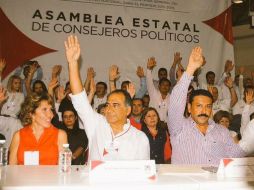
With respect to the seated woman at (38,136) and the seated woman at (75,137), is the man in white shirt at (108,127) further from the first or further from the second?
the seated woman at (75,137)

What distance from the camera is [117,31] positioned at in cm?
568

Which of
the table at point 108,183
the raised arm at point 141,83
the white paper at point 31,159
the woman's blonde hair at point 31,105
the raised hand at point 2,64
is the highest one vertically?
the raised hand at point 2,64

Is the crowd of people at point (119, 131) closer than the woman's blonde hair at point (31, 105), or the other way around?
the crowd of people at point (119, 131)

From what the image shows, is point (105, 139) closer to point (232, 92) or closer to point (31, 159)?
point (31, 159)

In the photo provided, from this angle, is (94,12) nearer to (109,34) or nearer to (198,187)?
(109,34)

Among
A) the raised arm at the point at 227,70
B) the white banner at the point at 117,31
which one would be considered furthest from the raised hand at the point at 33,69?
the raised arm at the point at 227,70

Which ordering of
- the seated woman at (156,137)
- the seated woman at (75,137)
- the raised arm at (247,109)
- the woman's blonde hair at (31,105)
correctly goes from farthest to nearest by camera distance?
the raised arm at (247,109), the seated woman at (156,137), the seated woman at (75,137), the woman's blonde hair at (31,105)

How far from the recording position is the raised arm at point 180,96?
2.36 metres

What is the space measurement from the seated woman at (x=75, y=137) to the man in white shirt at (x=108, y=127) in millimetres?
1164

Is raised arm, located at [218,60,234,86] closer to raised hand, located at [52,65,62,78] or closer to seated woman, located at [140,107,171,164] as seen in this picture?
seated woman, located at [140,107,171,164]

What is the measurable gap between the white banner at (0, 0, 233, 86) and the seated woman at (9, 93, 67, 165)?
2.48 metres

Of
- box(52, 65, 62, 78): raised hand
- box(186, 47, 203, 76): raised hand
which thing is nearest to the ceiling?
box(52, 65, 62, 78): raised hand

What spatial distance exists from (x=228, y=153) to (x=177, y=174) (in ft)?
2.70

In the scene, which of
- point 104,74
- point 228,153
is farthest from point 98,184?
point 104,74
